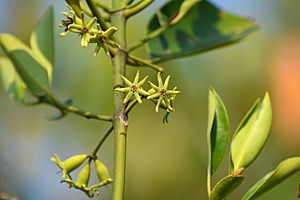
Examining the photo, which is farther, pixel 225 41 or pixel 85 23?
pixel 225 41

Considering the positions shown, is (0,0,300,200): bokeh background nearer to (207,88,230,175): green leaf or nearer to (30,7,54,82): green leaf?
(30,7,54,82): green leaf

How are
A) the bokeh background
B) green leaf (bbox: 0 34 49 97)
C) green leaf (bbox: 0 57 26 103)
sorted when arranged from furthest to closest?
the bokeh background < green leaf (bbox: 0 57 26 103) < green leaf (bbox: 0 34 49 97)

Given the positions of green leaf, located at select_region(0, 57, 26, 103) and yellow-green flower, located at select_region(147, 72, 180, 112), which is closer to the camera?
yellow-green flower, located at select_region(147, 72, 180, 112)

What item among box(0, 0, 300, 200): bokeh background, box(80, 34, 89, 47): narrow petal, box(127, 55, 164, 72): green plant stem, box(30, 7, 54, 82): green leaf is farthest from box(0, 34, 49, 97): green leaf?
box(0, 0, 300, 200): bokeh background

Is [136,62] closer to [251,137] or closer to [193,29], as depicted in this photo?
[251,137]

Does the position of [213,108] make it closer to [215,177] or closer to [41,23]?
[41,23]

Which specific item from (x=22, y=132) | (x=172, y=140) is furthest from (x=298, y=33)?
(x=22, y=132)

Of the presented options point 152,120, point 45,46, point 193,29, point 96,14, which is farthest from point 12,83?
point 152,120
